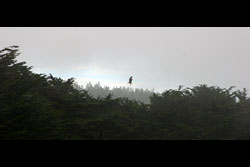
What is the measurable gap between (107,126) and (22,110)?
828 cm

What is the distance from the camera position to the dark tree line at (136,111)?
12.7 meters

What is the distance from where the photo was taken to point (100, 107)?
17766 millimetres

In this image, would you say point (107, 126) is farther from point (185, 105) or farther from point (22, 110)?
point (22, 110)

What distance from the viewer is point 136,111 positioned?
19078 millimetres

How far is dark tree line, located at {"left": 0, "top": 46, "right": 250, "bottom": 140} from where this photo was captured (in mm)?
12694

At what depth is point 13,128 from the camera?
8367 millimetres
